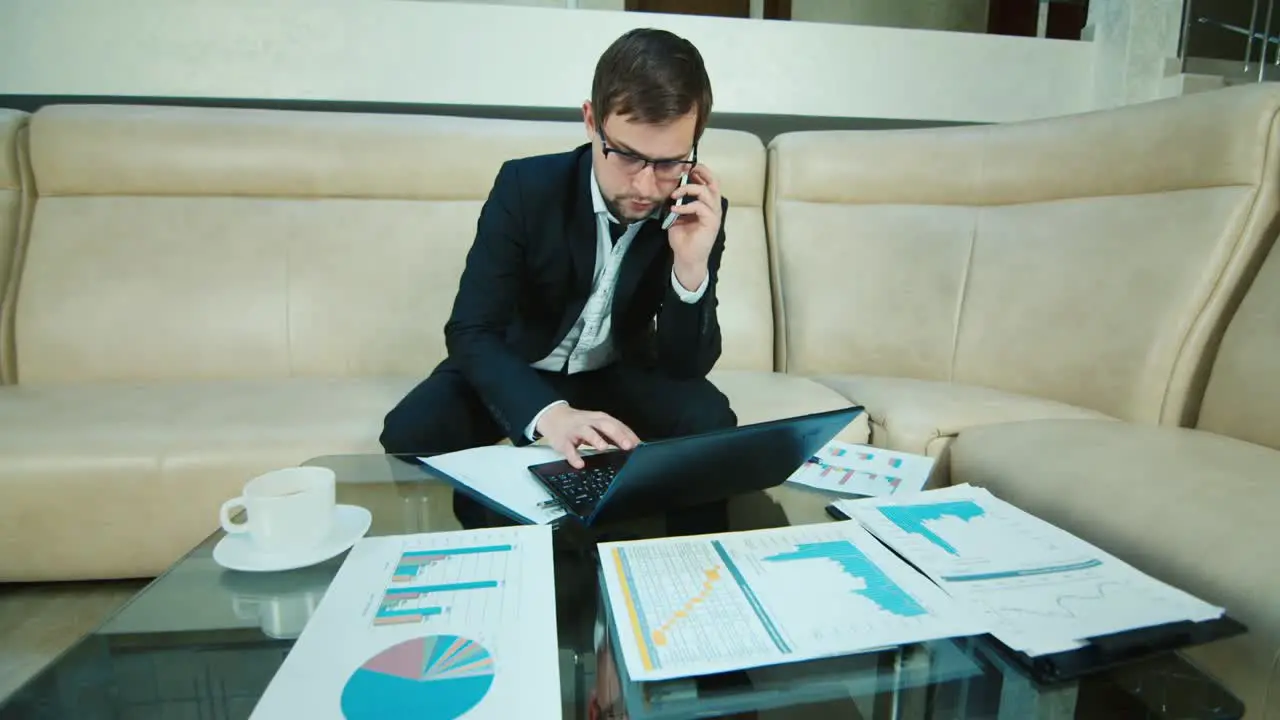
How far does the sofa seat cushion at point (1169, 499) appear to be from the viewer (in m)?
0.65

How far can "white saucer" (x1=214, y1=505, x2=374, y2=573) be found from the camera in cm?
64

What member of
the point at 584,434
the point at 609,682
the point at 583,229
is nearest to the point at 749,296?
the point at 583,229

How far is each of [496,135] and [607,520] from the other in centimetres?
127

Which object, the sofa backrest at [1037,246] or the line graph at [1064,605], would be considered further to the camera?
the sofa backrest at [1037,246]

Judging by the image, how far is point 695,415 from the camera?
1.19 metres

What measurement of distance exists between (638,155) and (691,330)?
1.14 ft

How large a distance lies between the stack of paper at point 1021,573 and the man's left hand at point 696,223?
19.1 inches

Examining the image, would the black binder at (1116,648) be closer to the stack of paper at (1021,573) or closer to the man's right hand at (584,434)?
the stack of paper at (1021,573)

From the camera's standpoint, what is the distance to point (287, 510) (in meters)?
0.65

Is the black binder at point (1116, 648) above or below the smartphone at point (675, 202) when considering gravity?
below

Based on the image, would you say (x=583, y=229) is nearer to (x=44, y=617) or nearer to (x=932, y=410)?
(x=932, y=410)

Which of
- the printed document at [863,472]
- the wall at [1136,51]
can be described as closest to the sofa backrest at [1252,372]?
the printed document at [863,472]

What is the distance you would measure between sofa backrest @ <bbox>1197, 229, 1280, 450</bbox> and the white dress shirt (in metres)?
0.96

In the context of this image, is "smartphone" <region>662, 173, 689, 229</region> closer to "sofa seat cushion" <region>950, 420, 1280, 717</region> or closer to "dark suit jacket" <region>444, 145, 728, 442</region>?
"dark suit jacket" <region>444, 145, 728, 442</region>
